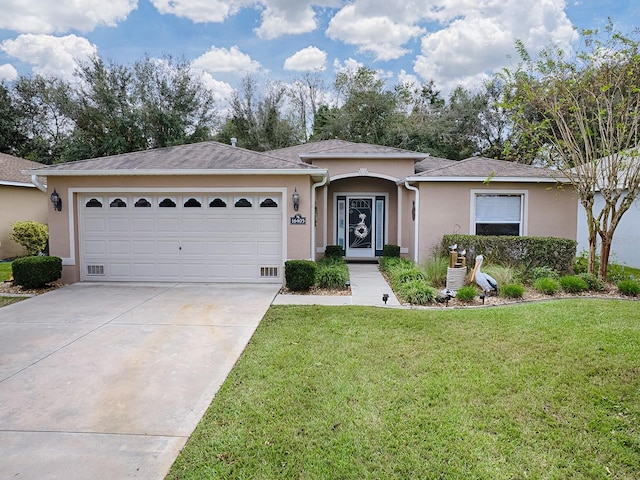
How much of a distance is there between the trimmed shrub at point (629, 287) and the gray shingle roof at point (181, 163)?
7253mm

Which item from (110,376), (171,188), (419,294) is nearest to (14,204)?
(171,188)

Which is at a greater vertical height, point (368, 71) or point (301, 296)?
point (368, 71)

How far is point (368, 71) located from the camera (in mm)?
27250

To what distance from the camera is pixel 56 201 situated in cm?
1020

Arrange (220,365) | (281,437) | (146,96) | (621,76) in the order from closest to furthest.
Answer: (281,437)
(220,365)
(621,76)
(146,96)

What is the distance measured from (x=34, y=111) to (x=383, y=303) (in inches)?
1138

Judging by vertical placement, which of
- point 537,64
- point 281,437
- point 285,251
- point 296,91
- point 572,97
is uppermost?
point 296,91

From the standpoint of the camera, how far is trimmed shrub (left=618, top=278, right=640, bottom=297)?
8.09 meters

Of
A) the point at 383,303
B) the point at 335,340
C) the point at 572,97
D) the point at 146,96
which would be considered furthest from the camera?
the point at 146,96

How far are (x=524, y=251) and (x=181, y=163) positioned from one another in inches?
364

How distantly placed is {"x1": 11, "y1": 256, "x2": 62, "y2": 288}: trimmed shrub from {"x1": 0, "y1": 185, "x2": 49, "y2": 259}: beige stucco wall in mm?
6164

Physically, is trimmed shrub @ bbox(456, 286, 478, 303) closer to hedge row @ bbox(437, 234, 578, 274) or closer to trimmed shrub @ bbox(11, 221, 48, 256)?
hedge row @ bbox(437, 234, 578, 274)

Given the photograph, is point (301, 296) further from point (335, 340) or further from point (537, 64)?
point (537, 64)

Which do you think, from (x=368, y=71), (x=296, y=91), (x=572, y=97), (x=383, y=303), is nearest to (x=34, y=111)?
(x=296, y=91)
